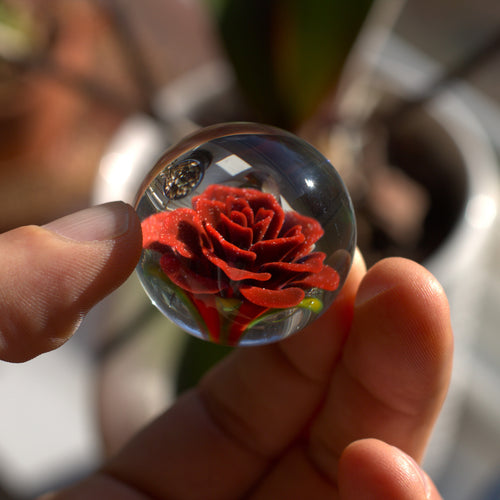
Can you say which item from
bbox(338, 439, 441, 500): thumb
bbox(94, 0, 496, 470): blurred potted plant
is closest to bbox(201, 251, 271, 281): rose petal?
bbox(338, 439, 441, 500): thumb

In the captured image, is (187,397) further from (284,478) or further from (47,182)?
(47,182)

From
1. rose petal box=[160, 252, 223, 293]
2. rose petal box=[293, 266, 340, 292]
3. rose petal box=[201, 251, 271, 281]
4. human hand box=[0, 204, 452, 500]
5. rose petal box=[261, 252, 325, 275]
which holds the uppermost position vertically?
rose petal box=[261, 252, 325, 275]

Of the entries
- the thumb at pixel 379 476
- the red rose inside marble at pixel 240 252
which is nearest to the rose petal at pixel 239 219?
the red rose inside marble at pixel 240 252

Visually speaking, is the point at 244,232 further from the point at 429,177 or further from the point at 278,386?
the point at 429,177

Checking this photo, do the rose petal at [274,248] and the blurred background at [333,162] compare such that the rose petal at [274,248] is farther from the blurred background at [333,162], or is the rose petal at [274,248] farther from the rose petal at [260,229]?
the blurred background at [333,162]

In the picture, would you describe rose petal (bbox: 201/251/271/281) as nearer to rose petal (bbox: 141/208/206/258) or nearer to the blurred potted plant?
rose petal (bbox: 141/208/206/258)
